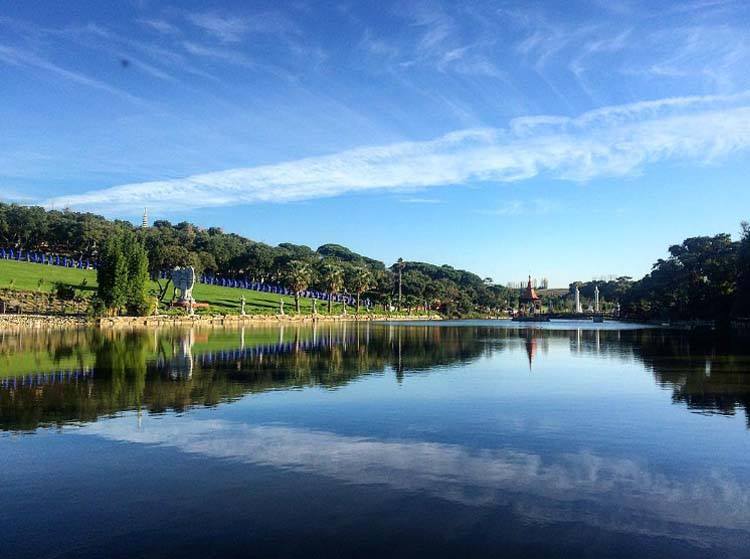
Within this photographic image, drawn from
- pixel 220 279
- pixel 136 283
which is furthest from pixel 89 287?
pixel 220 279

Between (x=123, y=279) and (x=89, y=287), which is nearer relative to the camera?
(x=123, y=279)

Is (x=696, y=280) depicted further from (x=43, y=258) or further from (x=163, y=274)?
(x=43, y=258)

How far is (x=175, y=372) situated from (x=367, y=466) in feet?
67.1

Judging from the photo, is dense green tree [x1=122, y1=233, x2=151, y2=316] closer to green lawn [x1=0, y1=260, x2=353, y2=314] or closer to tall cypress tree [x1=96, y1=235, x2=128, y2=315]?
tall cypress tree [x1=96, y1=235, x2=128, y2=315]

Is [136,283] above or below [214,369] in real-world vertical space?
above

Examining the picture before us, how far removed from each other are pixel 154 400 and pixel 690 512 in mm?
18806

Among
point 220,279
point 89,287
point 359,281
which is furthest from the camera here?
point 220,279

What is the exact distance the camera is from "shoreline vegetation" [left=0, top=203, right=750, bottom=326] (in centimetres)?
9012

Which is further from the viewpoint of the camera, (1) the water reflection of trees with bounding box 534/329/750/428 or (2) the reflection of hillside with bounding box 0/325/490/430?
(1) the water reflection of trees with bounding box 534/329/750/428

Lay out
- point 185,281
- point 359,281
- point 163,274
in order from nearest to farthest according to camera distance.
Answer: point 185,281, point 163,274, point 359,281

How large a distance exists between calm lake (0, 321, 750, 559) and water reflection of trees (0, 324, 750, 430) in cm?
26

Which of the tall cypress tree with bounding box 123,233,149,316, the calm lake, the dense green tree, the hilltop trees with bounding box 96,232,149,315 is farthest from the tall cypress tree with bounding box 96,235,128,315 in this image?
the calm lake

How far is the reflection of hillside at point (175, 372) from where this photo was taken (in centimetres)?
2270

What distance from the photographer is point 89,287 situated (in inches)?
4331
